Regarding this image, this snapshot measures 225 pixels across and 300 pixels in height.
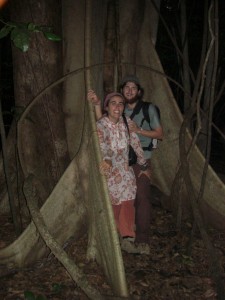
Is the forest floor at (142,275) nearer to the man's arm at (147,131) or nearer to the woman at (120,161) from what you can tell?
the woman at (120,161)

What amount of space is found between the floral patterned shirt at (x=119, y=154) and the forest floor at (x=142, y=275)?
1.79 ft

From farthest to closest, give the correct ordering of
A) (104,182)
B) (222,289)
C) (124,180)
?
1. (124,180)
2. (222,289)
3. (104,182)

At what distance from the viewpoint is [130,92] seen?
3252mm

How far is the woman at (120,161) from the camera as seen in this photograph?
121 inches

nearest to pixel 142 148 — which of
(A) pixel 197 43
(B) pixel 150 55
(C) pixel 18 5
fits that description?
(B) pixel 150 55

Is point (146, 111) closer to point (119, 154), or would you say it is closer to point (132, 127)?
point (132, 127)

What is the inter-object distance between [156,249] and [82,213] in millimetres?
747

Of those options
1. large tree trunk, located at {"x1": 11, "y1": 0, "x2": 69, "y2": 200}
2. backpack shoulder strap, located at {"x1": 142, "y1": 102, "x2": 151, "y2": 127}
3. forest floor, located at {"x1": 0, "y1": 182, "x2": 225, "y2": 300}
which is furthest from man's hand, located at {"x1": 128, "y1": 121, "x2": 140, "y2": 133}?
forest floor, located at {"x1": 0, "y1": 182, "x2": 225, "y2": 300}

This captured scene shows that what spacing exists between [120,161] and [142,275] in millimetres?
913

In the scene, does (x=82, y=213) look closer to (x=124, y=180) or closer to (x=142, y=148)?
(x=124, y=180)

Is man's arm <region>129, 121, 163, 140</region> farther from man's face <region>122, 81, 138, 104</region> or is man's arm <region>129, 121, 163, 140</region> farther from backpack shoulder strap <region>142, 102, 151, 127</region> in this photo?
man's face <region>122, 81, 138, 104</region>

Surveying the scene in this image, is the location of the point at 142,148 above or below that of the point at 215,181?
above

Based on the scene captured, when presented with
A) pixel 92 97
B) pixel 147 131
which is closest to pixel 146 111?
pixel 147 131

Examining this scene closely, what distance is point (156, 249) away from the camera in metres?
3.45
